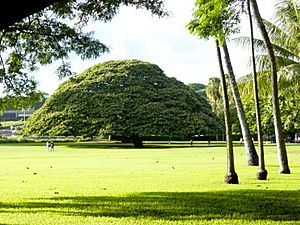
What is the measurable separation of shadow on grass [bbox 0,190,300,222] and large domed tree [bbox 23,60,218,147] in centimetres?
4278

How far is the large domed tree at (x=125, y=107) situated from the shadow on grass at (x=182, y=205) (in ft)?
140

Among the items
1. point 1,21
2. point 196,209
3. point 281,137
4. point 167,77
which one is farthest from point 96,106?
point 1,21

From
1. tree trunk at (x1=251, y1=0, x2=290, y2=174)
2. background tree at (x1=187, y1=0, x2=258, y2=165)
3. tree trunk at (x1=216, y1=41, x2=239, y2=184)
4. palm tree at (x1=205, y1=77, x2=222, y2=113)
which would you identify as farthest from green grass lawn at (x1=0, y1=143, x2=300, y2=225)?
palm tree at (x1=205, y1=77, x2=222, y2=113)

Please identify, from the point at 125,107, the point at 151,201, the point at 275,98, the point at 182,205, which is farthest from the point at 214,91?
the point at 182,205

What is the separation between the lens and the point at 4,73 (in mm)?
13867

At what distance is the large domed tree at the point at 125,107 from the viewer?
5553 centimetres

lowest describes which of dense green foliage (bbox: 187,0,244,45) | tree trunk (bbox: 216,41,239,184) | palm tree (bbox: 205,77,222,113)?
tree trunk (bbox: 216,41,239,184)

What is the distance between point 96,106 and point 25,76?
43.7 m

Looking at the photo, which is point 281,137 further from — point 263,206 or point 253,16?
point 263,206

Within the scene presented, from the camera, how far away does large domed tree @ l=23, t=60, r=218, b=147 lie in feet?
182

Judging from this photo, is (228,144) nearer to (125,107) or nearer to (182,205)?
(182,205)

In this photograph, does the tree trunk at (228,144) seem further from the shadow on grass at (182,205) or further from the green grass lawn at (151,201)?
the shadow on grass at (182,205)

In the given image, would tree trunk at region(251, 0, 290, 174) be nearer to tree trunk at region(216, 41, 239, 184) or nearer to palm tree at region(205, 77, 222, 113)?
tree trunk at region(216, 41, 239, 184)

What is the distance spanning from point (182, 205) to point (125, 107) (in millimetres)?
47230
